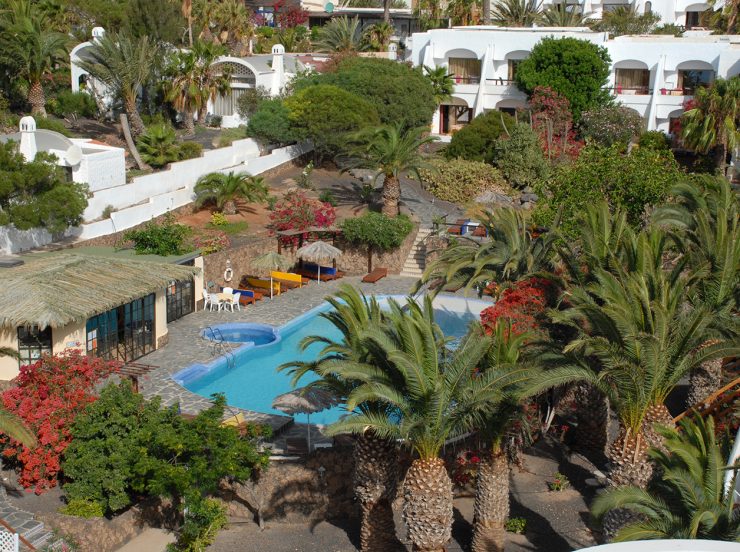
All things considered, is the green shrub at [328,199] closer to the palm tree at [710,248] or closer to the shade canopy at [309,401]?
the palm tree at [710,248]

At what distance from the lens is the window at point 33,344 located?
80.2 feet

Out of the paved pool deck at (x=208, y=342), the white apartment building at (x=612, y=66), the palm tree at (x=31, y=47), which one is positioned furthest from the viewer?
the white apartment building at (x=612, y=66)

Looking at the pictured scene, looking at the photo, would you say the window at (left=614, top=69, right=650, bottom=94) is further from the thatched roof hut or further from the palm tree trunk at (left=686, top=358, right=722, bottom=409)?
the thatched roof hut

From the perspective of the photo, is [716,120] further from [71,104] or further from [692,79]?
[71,104]

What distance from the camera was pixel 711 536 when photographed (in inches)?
565

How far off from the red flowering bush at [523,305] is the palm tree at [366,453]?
4168 millimetres

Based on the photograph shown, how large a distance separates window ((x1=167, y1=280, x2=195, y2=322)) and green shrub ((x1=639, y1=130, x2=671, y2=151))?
79.5 ft

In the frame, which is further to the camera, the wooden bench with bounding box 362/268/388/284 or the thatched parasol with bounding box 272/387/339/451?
the wooden bench with bounding box 362/268/388/284

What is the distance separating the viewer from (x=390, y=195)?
38250mm

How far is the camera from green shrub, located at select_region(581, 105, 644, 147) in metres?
46.4

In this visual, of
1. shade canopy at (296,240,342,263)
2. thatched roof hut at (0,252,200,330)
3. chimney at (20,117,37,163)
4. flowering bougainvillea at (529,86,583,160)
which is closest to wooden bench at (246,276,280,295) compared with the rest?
shade canopy at (296,240,342,263)

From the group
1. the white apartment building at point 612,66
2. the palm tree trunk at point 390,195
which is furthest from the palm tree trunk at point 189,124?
the white apartment building at point 612,66

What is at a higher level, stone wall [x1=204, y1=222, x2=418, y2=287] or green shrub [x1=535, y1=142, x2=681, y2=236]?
green shrub [x1=535, y1=142, x2=681, y2=236]

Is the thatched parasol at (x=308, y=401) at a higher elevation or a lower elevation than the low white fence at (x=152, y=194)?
lower
